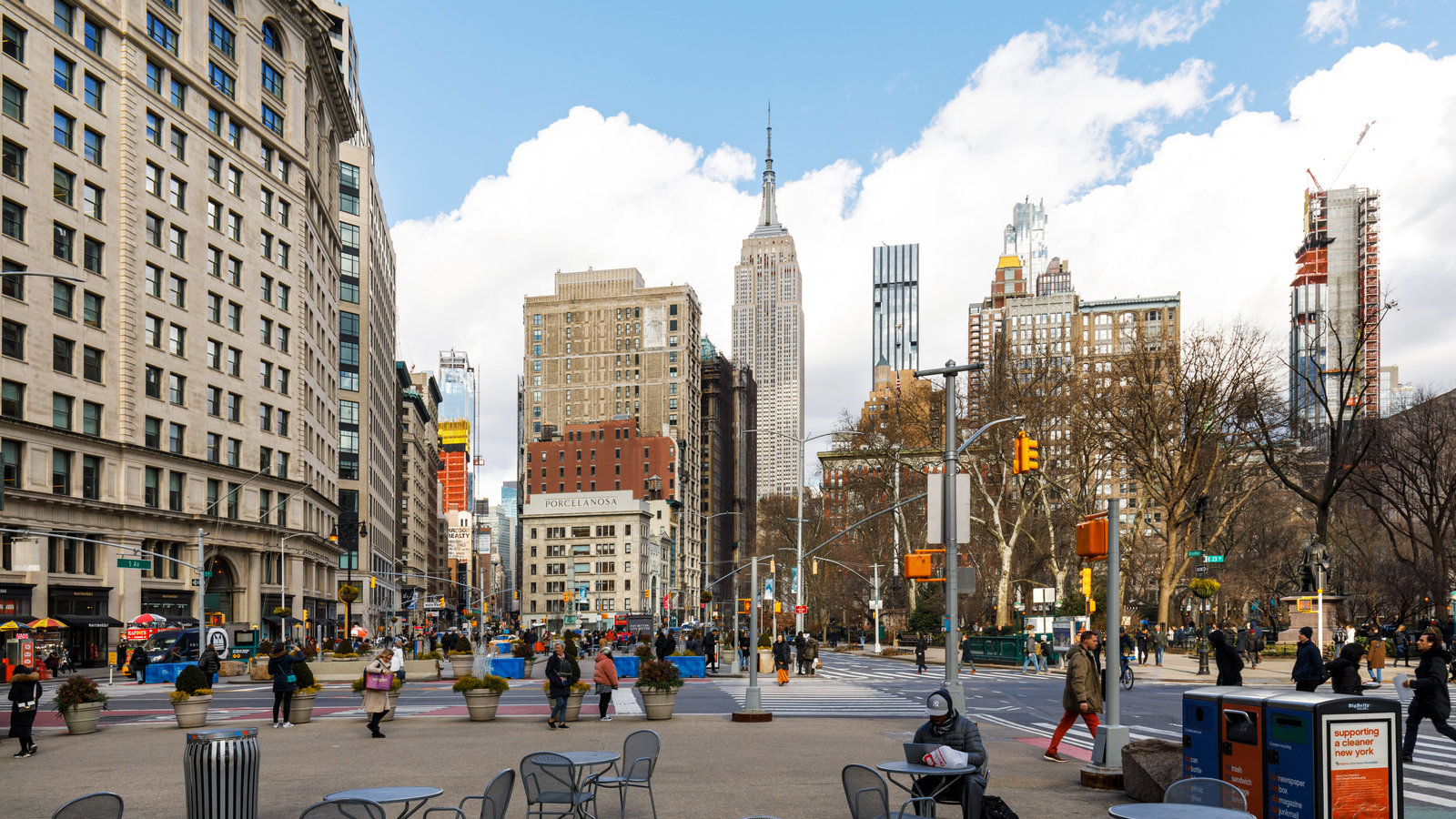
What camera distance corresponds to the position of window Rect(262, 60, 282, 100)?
69.6 m

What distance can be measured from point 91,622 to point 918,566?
42.6m

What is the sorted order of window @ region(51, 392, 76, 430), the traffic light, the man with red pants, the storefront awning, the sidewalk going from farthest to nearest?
window @ region(51, 392, 76, 430)
the storefront awning
the traffic light
the man with red pants
the sidewalk

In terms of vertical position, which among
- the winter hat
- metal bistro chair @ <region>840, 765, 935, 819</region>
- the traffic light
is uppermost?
the traffic light

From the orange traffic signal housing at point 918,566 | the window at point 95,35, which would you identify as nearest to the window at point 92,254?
the window at point 95,35

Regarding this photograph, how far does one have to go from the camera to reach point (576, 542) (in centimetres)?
16038

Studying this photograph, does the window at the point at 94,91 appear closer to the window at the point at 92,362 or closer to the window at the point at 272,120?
the window at the point at 92,362

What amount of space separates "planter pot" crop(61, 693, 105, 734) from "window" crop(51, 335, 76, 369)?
31301 millimetres

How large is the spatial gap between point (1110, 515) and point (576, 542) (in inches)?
5859

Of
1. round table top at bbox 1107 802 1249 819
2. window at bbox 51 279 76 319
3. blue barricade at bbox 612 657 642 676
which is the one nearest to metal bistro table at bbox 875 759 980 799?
round table top at bbox 1107 802 1249 819

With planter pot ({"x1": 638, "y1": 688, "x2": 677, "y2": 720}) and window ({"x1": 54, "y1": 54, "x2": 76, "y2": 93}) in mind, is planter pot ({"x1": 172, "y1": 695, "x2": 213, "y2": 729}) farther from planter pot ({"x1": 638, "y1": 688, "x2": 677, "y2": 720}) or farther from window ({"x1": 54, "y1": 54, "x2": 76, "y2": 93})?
window ({"x1": 54, "y1": 54, "x2": 76, "y2": 93})

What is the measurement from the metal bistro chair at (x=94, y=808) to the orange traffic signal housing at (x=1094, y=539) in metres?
10.5

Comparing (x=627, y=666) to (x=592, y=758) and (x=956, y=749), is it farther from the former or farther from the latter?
(x=956, y=749)

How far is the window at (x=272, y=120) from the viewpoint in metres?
68.9

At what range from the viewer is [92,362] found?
5281 centimetres
